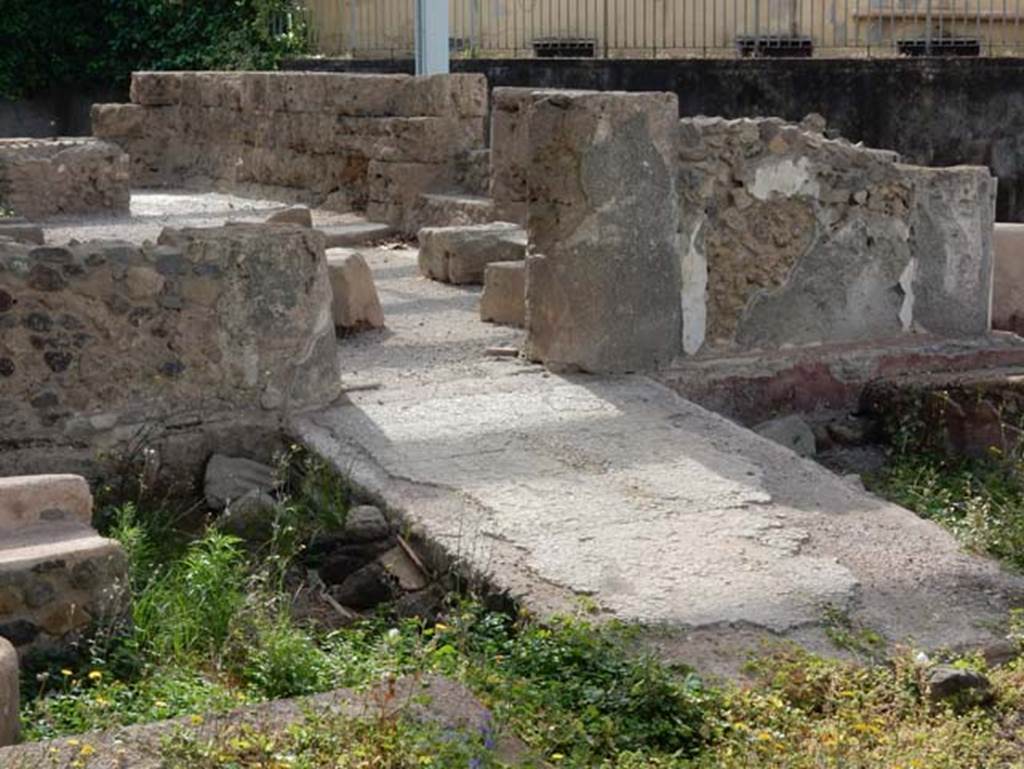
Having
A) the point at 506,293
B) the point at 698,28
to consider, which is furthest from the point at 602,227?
the point at 698,28

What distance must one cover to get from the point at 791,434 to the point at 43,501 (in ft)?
11.6

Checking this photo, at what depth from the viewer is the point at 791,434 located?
7.86m

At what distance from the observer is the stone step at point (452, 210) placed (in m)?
12.2

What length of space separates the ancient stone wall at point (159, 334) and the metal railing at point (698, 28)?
28.8ft

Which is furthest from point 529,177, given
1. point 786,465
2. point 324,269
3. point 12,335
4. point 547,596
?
point 547,596

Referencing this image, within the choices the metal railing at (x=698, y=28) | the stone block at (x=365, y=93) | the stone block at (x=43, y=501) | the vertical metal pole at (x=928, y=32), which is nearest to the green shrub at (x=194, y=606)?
the stone block at (x=43, y=501)

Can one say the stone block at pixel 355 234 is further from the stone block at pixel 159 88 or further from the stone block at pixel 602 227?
the stone block at pixel 602 227

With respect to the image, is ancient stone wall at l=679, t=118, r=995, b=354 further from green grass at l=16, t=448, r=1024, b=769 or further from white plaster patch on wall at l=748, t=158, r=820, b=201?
green grass at l=16, t=448, r=1024, b=769

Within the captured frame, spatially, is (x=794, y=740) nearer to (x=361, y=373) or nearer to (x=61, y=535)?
(x=61, y=535)

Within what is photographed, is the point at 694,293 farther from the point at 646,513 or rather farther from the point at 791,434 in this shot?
the point at 646,513

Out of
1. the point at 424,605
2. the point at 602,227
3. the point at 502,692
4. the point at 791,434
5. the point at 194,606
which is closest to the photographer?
the point at 502,692

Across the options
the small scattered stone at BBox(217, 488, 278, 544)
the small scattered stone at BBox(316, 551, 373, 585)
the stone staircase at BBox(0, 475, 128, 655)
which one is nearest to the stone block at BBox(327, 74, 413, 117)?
the small scattered stone at BBox(217, 488, 278, 544)

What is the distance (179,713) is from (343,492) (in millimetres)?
2086

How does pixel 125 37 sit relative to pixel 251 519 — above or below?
above
